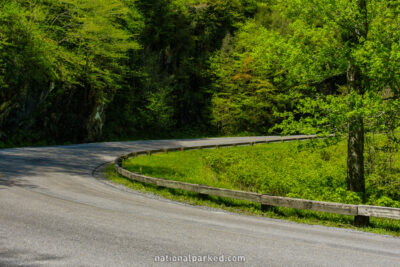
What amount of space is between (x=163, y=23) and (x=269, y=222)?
41090 millimetres

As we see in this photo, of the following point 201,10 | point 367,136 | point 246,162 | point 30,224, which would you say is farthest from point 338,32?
point 201,10

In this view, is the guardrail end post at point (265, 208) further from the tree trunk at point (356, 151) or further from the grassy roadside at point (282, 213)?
the tree trunk at point (356, 151)

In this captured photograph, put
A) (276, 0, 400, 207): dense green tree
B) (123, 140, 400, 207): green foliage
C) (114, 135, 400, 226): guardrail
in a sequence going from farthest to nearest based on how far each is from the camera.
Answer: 1. (123, 140, 400, 207): green foliage
2. (276, 0, 400, 207): dense green tree
3. (114, 135, 400, 226): guardrail

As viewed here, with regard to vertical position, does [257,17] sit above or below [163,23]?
above

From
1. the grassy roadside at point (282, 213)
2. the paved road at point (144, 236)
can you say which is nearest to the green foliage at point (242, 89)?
the grassy roadside at point (282, 213)

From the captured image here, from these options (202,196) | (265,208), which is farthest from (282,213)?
(202,196)

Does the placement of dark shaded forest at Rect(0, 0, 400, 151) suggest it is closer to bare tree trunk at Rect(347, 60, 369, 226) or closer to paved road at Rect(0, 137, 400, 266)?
bare tree trunk at Rect(347, 60, 369, 226)

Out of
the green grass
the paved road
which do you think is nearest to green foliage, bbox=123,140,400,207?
the green grass

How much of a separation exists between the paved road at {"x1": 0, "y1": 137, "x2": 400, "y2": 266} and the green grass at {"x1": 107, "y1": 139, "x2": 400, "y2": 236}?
1123mm

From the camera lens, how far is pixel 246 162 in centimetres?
2266

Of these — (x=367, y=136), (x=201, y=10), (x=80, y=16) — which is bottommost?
(x=367, y=136)

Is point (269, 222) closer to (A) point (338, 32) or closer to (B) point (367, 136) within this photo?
(B) point (367, 136)

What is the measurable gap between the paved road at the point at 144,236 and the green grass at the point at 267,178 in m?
1.12

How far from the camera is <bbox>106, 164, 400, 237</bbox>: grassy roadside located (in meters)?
8.84
